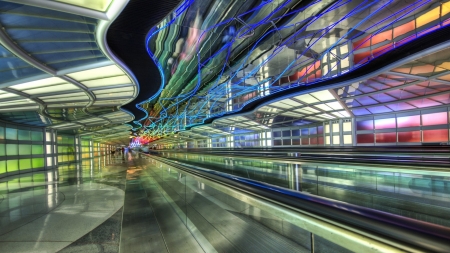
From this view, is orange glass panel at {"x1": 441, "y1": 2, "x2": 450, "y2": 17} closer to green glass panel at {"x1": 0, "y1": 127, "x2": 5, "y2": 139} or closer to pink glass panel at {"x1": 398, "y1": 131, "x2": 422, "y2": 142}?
pink glass panel at {"x1": 398, "y1": 131, "x2": 422, "y2": 142}

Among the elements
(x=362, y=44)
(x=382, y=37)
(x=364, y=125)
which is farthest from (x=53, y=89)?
(x=364, y=125)

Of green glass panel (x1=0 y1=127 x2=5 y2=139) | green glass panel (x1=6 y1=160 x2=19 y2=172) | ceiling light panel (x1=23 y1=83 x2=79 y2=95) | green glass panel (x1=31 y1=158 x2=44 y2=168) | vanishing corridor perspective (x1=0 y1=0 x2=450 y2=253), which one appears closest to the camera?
vanishing corridor perspective (x1=0 y1=0 x2=450 y2=253)

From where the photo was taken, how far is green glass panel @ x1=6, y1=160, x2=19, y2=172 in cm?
1541

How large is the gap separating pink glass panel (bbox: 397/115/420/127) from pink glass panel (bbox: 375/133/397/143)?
98 centimetres

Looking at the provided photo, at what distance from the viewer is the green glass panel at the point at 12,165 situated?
15.4 metres

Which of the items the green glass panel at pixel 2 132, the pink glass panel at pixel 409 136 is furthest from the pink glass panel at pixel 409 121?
the green glass panel at pixel 2 132

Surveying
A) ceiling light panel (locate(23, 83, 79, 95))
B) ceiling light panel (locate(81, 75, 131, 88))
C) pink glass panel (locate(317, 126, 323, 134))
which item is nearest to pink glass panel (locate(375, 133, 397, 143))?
pink glass panel (locate(317, 126, 323, 134))

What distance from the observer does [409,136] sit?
16.3m

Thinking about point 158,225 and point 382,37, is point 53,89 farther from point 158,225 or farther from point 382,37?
point 382,37

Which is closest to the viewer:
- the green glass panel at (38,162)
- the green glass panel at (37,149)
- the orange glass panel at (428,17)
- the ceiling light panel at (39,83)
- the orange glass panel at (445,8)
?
the ceiling light panel at (39,83)

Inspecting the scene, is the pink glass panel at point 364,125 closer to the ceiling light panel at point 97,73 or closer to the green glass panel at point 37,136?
the ceiling light panel at point 97,73

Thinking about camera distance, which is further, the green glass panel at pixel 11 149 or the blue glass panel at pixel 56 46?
the green glass panel at pixel 11 149

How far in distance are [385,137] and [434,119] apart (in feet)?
10.9

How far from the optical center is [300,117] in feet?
74.2
